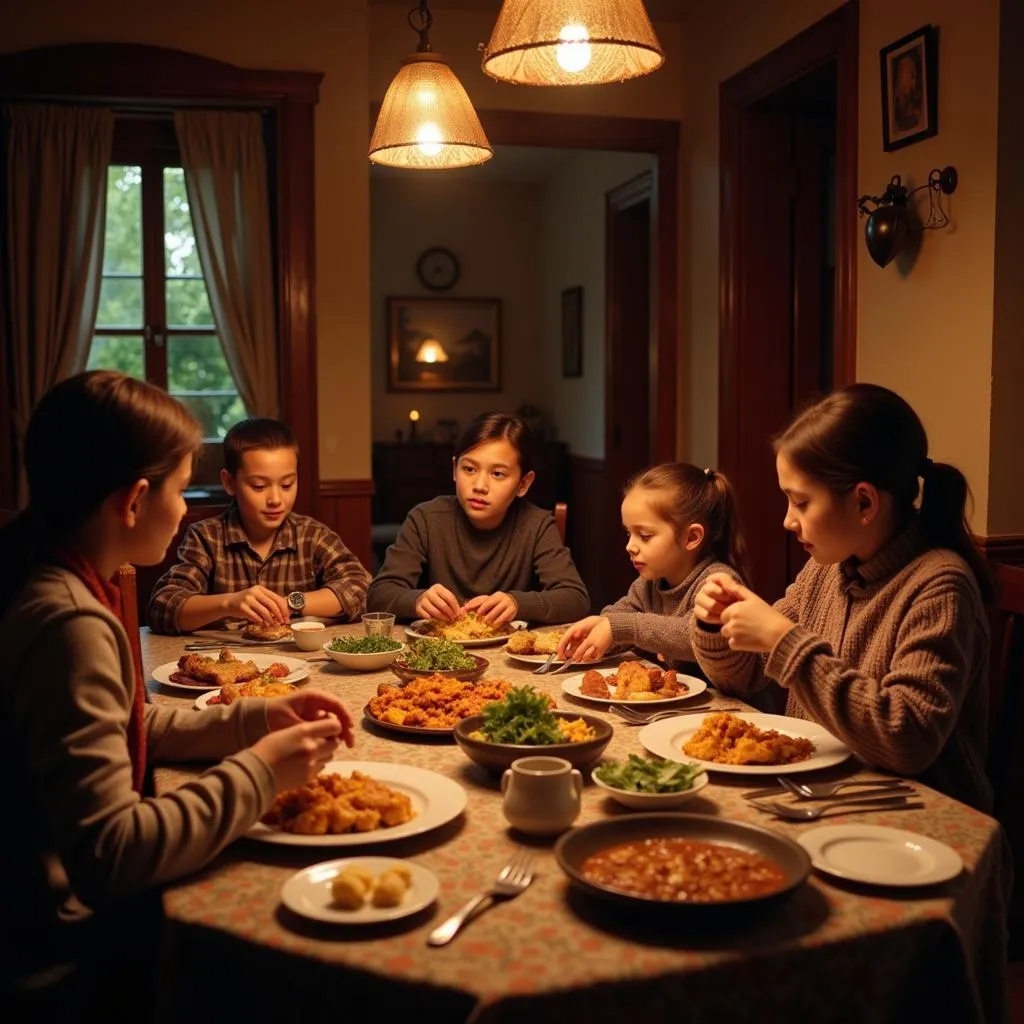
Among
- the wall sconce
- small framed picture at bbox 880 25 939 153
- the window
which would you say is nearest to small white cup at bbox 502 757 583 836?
the wall sconce

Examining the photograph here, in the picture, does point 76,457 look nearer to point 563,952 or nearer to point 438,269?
point 563,952

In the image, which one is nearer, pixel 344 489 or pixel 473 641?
pixel 473 641

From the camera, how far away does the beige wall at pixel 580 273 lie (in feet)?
22.0

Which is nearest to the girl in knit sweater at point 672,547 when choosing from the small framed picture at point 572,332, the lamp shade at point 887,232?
the lamp shade at point 887,232

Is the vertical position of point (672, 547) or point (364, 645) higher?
point (672, 547)

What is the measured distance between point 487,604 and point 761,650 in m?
0.91

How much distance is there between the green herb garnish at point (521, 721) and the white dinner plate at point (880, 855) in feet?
1.20

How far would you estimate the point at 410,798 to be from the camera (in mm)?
1377

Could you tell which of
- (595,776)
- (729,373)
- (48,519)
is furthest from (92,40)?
(595,776)

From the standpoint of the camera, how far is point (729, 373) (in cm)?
444

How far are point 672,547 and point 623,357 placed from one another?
426cm

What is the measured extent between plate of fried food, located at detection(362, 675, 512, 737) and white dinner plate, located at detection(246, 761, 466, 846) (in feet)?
0.42

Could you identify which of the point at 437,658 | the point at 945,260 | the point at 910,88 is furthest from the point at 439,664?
the point at 910,88

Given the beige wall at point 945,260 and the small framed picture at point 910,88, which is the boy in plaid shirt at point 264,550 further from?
the small framed picture at point 910,88
